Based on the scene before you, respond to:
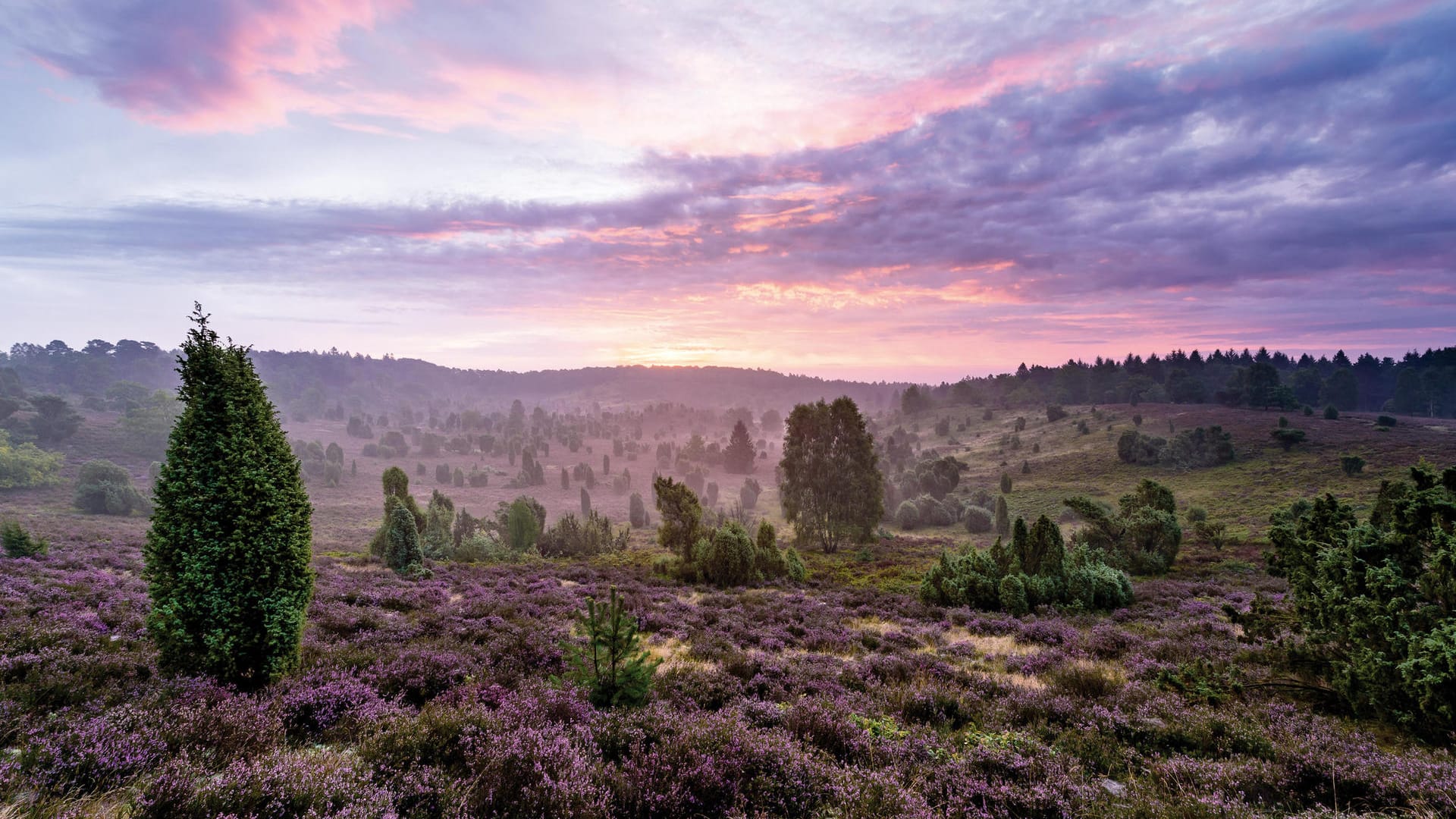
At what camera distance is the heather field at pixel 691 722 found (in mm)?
4738

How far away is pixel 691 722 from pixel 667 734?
0.39 meters

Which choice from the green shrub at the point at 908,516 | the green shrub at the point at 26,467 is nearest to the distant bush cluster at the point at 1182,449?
the green shrub at the point at 908,516

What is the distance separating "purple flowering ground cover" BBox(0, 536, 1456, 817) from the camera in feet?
15.3

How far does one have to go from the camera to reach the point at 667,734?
6.41 metres

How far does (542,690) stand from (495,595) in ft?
41.6

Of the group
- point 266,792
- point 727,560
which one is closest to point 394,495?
point 727,560

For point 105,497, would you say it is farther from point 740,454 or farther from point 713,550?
point 740,454

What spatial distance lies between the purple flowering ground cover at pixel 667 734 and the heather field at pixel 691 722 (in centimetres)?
4

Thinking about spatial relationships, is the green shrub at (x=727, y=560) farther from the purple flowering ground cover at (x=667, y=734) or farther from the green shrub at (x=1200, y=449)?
the green shrub at (x=1200, y=449)

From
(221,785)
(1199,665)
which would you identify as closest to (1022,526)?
(1199,665)

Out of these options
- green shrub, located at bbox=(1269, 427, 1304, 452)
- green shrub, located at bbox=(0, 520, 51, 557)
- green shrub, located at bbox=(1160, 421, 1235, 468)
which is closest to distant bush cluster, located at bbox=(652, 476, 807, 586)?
green shrub, located at bbox=(0, 520, 51, 557)

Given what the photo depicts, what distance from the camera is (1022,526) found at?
20609 millimetres

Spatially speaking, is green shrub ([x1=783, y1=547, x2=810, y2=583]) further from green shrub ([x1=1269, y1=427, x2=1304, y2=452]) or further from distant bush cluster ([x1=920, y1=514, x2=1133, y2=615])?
green shrub ([x1=1269, y1=427, x2=1304, y2=452])

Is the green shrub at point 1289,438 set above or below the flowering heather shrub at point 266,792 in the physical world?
below
